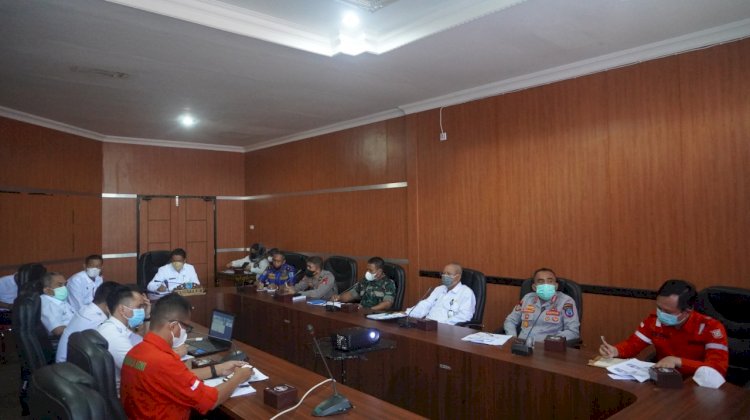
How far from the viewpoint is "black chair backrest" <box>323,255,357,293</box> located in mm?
5395

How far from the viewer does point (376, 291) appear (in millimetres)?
4762

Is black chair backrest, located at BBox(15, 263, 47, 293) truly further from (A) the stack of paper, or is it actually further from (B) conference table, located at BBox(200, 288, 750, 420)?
(A) the stack of paper

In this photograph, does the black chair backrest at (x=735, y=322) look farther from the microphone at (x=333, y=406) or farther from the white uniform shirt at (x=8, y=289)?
the white uniform shirt at (x=8, y=289)

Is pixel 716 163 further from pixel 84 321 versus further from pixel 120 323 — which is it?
pixel 84 321

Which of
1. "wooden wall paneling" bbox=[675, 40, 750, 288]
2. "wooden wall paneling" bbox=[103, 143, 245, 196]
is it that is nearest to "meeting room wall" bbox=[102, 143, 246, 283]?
"wooden wall paneling" bbox=[103, 143, 245, 196]

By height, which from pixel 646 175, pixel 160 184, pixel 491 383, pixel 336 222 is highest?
pixel 160 184

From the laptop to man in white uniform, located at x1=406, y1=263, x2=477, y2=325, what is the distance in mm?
1472

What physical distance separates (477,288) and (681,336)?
1.65 m

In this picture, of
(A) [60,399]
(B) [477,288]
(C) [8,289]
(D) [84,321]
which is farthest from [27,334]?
(B) [477,288]

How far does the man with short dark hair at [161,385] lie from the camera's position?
198cm

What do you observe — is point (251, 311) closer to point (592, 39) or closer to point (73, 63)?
point (73, 63)

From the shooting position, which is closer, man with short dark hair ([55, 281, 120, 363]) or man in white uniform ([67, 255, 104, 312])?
man with short dark hair ([55, 281, 120, 363])

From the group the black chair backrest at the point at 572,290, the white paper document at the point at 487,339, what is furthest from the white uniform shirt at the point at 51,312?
the black chair backrest at the point at 572,290

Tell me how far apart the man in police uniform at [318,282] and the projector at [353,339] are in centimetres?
228
